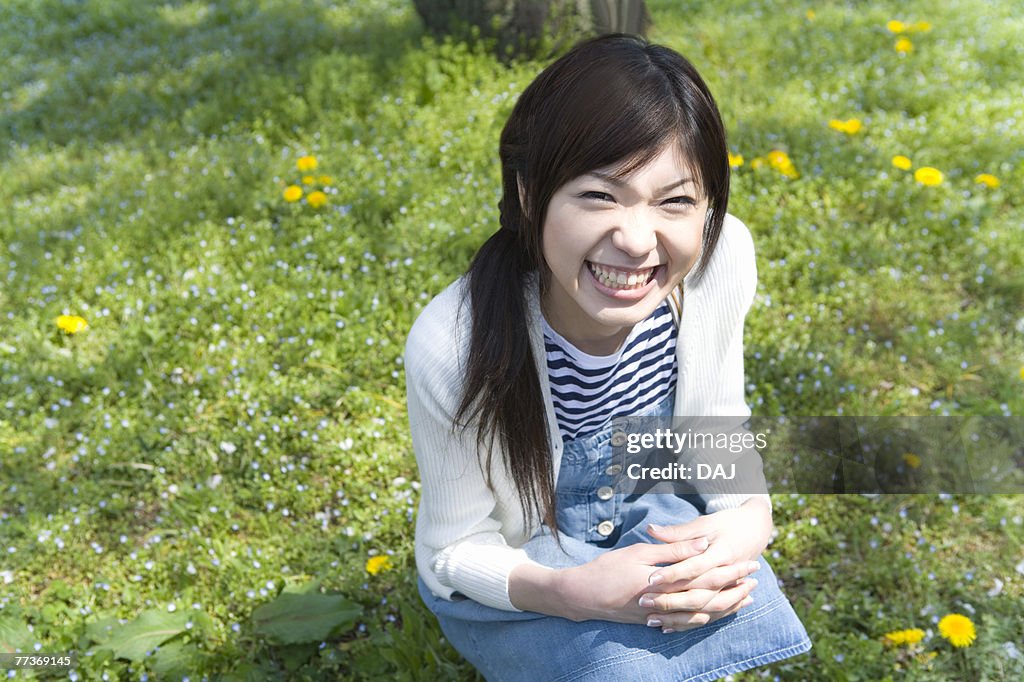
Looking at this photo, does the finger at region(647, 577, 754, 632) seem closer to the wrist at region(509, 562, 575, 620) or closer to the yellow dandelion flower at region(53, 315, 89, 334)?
the wrist at region(509, 562, 575, 620)

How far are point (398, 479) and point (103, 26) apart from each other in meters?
5.95

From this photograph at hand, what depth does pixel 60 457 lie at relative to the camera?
3.74 meters

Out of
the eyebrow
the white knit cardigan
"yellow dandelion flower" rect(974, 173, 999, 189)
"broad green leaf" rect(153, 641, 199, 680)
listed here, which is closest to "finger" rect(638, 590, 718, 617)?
the white knit cardigan

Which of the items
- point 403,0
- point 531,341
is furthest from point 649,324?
point 403,0

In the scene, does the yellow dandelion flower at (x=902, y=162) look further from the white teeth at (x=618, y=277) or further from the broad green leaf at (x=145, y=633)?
the broad green leaf at (x=145, y=633)

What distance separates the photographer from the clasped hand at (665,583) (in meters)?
2.20

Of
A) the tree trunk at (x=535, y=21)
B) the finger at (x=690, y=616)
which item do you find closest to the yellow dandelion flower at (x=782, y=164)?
the tree trunk at (x=535, y=21)

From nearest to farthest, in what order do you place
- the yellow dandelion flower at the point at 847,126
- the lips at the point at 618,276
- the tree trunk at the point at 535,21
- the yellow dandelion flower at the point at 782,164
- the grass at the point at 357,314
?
the lips at the point at 618,276
the grass at the point at 357,314
the yellow dandelion flower at the point at 782,164
the yellow dandelion flower at the point at 847,126
the tree trunk at the point at 535,21

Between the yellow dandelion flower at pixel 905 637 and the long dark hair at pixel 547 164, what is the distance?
132 cm

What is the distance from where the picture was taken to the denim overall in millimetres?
2252

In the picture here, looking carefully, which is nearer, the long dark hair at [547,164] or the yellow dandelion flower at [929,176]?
the long dark hair at [547,164]

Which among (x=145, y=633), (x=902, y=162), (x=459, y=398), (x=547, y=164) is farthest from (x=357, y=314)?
(x=902, y=162)

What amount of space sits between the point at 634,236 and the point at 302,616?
1795mm

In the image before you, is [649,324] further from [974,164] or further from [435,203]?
[974,164]
